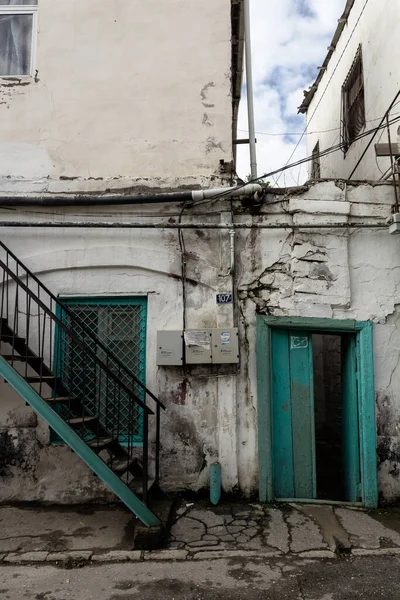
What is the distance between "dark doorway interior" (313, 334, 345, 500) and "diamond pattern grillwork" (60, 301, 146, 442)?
11.2 feet

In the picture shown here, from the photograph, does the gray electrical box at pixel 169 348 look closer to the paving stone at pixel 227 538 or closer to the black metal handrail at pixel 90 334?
the black metal handrail at pixel 90 334

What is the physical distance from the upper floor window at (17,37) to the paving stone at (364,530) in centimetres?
719

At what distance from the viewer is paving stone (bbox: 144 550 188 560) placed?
4.32 m

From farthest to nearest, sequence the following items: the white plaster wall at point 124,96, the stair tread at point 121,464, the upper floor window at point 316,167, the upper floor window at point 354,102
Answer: the upper floor window at point 316,167 < the upper floor window at point 354,102 < the white plaster wall at point 124,96 < the stair tread at point 121,464

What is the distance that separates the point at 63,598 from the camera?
3.70 meters

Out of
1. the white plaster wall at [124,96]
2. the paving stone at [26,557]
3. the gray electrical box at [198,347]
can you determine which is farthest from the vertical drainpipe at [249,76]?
the paving stone at [26,557]

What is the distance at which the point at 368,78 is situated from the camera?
7840mm

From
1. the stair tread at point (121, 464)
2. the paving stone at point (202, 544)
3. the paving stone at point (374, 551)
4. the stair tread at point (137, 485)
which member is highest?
the stair tread at point (121, 464)

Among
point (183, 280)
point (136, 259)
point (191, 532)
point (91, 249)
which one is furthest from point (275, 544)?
point (91, 249)

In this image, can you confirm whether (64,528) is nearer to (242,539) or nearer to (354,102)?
(242,539)

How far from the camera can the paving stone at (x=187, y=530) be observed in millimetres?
4684

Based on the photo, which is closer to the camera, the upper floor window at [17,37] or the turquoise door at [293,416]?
the turquoise door at [293,416]

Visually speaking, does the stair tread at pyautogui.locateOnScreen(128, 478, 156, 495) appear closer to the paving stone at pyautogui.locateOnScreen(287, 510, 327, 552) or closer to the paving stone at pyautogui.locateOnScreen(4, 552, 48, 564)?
the paving stone at pyautogui.locateOnScreen(4, 552, 48, 564)

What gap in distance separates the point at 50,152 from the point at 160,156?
60.0 inches
